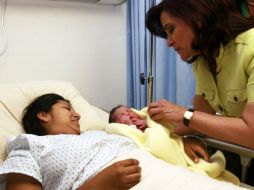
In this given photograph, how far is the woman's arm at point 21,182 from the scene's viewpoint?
1154mm

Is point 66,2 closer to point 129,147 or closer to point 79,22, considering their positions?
point 79,22

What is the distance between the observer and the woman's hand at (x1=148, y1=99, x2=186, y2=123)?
1.32 m

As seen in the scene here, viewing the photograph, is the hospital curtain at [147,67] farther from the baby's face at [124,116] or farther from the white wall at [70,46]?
the baby's face at [124,116]

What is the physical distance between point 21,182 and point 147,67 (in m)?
1.53

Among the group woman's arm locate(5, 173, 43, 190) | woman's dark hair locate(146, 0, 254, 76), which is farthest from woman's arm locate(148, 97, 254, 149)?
woman's arm locate(5, 173, 43, 190)

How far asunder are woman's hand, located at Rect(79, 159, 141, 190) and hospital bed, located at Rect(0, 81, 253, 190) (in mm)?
29

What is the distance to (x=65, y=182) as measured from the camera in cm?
118

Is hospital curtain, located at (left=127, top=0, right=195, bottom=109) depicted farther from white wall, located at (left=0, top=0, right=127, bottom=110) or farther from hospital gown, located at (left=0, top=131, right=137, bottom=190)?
hospital gown, located at (left=0, top=131, right=137, bottom=190)

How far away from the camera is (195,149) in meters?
1.40

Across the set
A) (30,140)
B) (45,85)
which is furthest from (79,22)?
(30,140)

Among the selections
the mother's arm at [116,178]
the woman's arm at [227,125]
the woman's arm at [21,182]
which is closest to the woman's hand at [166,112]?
the woman's arm at [227,125]

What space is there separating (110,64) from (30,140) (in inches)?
55.5

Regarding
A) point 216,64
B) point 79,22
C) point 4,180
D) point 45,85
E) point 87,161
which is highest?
point 79,22

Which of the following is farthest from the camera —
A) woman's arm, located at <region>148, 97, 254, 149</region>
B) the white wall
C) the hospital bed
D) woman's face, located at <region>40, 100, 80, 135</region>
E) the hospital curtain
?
the hospital curtain
